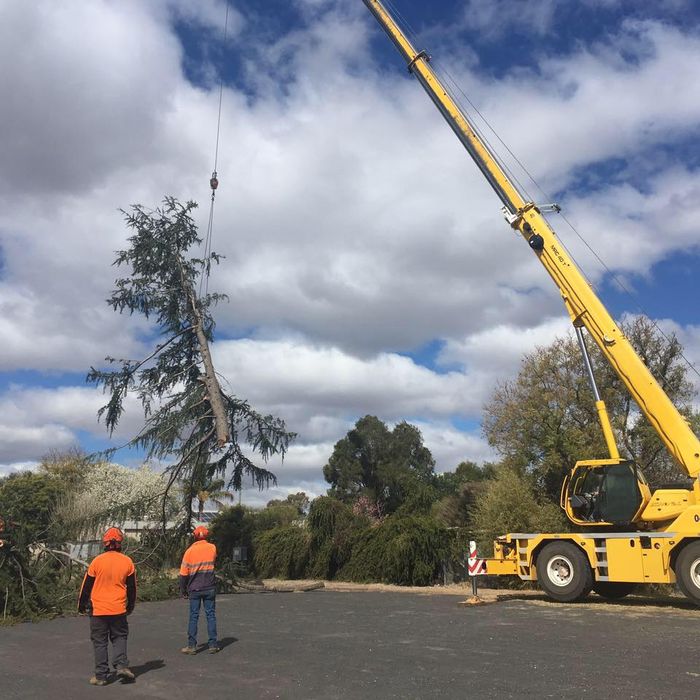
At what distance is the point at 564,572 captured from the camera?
15117 mm

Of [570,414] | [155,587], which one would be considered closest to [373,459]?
[570,414]

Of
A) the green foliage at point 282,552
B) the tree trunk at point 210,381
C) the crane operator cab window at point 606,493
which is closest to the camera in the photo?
the crane operator cab window at point 606,493

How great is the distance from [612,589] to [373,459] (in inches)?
1524

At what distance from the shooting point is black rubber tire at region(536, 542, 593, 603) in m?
14.7

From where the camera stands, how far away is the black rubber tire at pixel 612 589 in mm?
15845

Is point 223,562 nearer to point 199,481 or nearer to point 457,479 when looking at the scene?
point 199,481

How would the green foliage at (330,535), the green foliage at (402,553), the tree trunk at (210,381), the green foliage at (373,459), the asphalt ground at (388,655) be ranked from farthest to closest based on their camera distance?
the green foliage at (373,459) < the green foliage at (330,535) < the green foliage at (402,553) < the tree trunk at (210,381) < the asphalt ground at (388,655)

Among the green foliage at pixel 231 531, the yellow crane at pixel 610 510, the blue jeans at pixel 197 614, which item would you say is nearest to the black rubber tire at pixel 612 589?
the yellow crane at pixel 610 510

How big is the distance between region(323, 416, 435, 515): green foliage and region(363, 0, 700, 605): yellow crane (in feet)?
118

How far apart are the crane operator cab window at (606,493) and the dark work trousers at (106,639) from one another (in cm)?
1069

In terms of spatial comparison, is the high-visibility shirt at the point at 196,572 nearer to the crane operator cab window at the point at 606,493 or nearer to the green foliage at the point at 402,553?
the crane operator cab window at the point at 606,493

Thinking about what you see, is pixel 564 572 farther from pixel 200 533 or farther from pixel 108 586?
pixel 108 586

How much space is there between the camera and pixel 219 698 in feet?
22.0

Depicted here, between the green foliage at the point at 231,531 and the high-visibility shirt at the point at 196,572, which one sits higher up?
the green foliage at the point at 231,531
